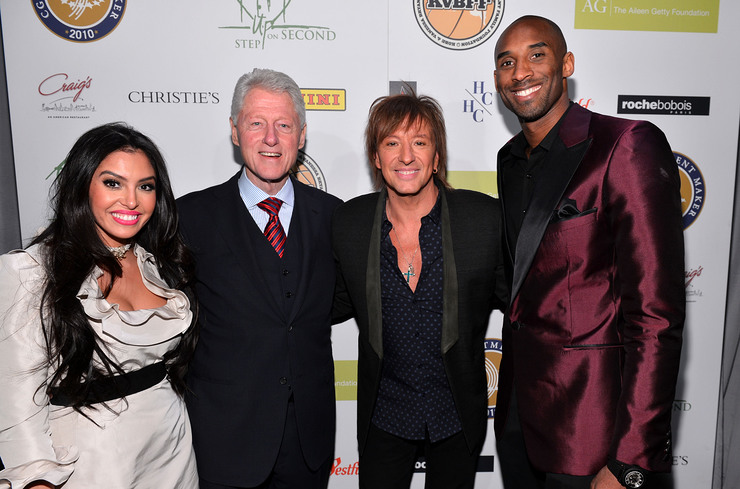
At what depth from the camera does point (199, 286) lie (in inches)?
76.3

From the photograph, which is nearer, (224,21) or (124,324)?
(124,324)

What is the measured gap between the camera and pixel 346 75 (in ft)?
8.70

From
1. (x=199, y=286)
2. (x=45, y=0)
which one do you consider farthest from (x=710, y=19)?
(x=45, y=0)

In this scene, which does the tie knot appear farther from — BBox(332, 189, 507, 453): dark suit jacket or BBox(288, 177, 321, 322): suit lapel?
BBox(332, 189, 507, 453): dark suit jacket

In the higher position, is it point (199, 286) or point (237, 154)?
point (237, 154)

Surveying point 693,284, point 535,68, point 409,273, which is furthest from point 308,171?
point 693,284

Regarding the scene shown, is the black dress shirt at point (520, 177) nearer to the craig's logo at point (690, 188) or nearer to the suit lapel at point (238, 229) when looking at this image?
the suit lapel at point (238, 229)

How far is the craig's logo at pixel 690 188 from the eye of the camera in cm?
279

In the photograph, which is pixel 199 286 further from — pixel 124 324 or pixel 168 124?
pixel 168 124

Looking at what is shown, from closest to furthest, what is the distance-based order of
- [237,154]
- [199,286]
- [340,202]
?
1. [199,286]
2. [340,202]
3. [237,154]

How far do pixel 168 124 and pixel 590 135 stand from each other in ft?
7.03

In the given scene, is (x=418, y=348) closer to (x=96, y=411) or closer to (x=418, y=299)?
(x=418, y=299)

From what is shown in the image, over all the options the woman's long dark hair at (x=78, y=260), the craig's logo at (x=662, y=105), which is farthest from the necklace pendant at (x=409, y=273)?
the craig's logo at (x=662, y=105)

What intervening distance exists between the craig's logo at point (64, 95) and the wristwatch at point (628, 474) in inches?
115
